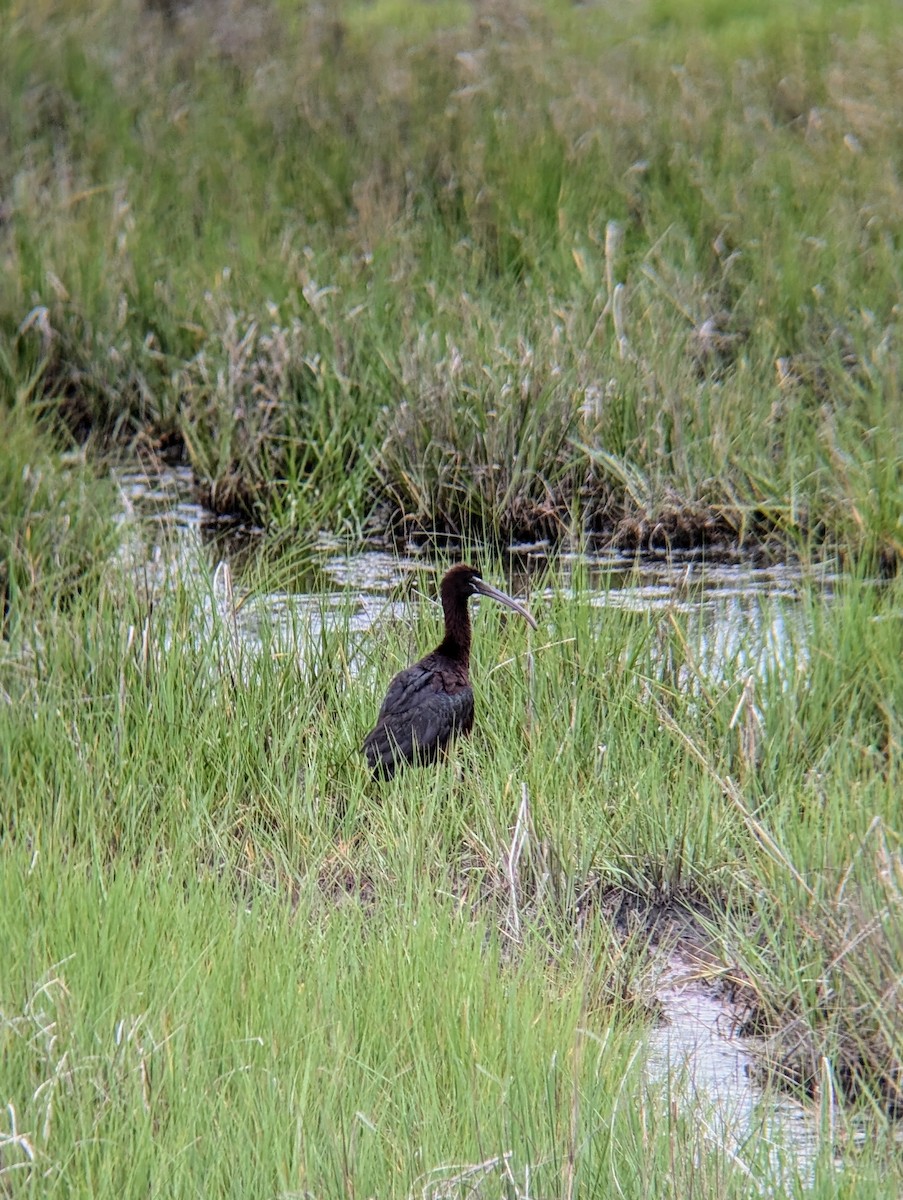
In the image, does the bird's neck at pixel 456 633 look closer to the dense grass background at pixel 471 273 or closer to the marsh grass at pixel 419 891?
the marsh grass at pixel 419 891

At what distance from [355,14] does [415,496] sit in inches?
360

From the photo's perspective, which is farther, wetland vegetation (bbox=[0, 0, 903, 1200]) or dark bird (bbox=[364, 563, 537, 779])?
dark bird (bbox=[364, 563, 537, 779])

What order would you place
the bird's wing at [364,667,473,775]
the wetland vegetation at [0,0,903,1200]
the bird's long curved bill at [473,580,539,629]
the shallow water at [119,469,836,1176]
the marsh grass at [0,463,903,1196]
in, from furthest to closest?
the bird's long curved bill at [473,580,539,629] < the bird's wing at [364,667,473,775] < the shallow water at [119,469,836,1176] < the wetland vegetation at [0,0,903,1200] < the marsh grass at [0,463,903,1196]

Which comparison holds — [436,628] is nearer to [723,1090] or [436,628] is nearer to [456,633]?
[456,633]

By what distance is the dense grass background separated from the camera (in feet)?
21.1

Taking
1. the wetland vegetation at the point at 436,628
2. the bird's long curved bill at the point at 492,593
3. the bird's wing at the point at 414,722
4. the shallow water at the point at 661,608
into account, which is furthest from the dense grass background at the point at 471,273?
the bird's wing at the point at 414,722

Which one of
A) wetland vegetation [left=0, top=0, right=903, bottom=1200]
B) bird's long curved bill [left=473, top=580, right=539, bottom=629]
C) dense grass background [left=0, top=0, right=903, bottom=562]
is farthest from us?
dense grass background [left=0, top=0, right=903, bottom=562]

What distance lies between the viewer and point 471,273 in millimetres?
7902

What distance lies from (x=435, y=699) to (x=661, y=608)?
2.68 ft

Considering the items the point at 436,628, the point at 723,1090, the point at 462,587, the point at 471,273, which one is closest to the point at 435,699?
the point at 462,587

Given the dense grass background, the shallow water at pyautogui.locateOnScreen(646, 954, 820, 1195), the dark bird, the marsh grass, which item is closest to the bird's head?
the dark bird

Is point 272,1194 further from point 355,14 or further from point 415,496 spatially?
point 355,14

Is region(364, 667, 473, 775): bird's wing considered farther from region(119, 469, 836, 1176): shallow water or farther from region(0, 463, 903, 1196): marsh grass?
region(119, 469, 836, 1176): shallow water

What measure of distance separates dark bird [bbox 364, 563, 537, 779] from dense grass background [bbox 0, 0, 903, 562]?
127 centimetres
